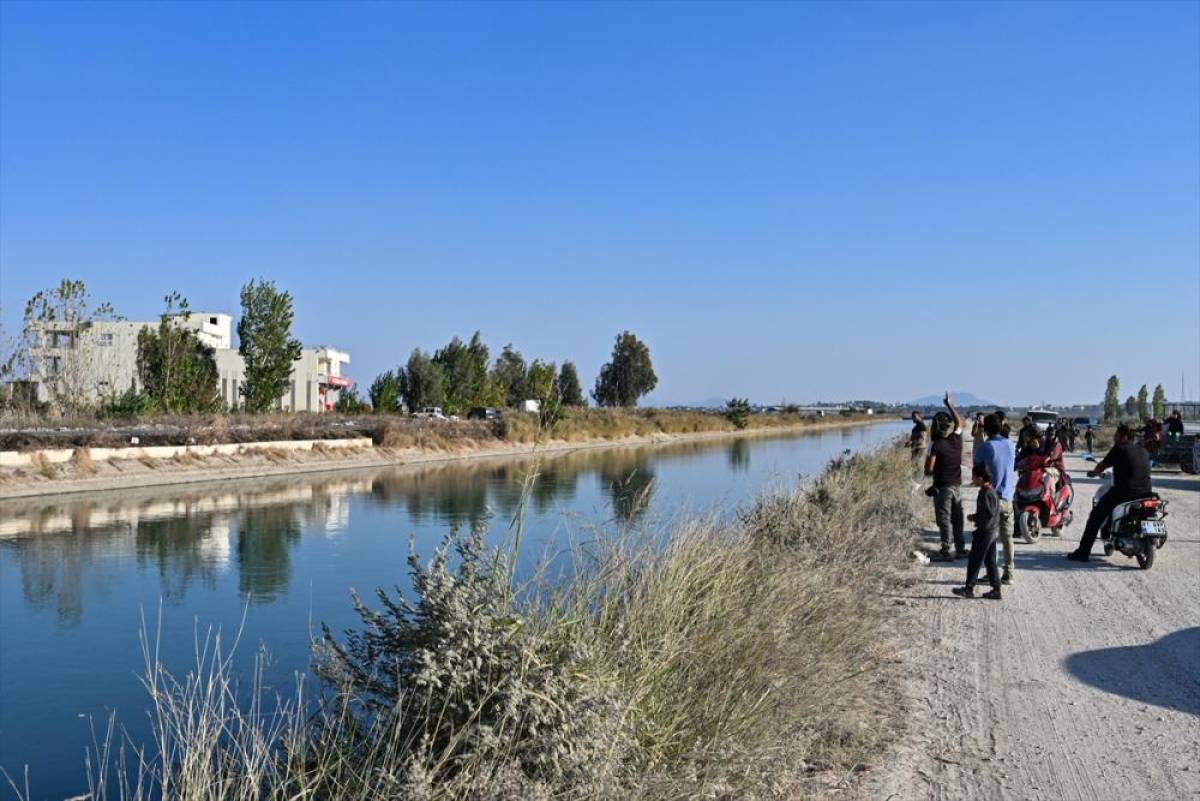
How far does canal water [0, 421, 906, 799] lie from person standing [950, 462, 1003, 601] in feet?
8.17

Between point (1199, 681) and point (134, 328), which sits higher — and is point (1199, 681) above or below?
below

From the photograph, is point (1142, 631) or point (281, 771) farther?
point (1142, 631)

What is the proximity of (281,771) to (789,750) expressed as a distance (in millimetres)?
2493

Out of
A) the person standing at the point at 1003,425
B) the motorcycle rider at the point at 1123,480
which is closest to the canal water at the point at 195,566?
the person standing at the point at 1003,425

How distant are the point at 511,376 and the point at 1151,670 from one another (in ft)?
288

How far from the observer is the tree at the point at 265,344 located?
5128cm

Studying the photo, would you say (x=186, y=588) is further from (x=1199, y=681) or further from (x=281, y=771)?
(x=1199, y=681)

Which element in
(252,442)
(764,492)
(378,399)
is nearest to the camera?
(764,492)

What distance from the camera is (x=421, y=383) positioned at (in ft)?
239

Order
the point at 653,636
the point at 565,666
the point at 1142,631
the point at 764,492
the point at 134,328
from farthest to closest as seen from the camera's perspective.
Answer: the point at 134,328
the point at 764,492
the point at 1142,631
the point at 653,636
the point at 565,666

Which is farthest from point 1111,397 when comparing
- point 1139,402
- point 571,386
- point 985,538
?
point 985,538

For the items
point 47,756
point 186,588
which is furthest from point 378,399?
point 47,756

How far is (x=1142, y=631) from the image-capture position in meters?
8.52

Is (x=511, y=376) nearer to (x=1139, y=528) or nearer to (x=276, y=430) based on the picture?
(x=276, y=430)
